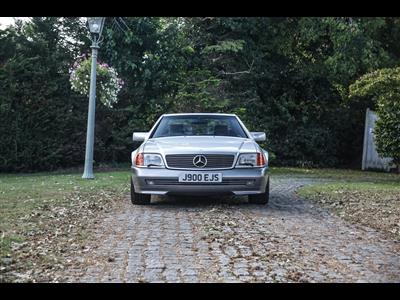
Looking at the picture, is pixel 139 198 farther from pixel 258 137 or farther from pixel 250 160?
pixel 258 137

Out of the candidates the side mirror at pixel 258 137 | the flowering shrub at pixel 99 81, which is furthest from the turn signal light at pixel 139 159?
the flowering shrub at pixel 99 81

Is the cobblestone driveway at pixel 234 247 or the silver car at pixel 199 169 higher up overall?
the silver car at pixel 199 169

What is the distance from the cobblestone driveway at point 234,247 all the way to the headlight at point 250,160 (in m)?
0.64

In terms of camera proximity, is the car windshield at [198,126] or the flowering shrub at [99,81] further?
the flowering shrub at [99,81]

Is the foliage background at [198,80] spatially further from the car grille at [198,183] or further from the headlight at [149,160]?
the car grille at [198,183]

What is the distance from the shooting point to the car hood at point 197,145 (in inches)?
337

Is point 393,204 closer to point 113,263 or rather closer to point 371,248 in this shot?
point 371,248

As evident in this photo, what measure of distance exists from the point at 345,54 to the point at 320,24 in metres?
1.40

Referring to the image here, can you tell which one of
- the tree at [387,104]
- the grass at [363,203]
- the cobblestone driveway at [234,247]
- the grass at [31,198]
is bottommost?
the grass at [31,198]

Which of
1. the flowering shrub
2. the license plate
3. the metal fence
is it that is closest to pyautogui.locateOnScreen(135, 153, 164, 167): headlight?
the license plate

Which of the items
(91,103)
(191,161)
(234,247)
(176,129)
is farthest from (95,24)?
(234,247)

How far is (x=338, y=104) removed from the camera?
2130 centimetres

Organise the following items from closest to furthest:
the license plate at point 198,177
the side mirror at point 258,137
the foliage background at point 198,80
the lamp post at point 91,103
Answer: the license plate at point 198,177
the side mirror at point 258,137
the lamp post at point 91,103
the foliage background at point 198,80

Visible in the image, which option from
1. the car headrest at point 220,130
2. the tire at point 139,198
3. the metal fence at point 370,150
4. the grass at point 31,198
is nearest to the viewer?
the grass at point 31,198
